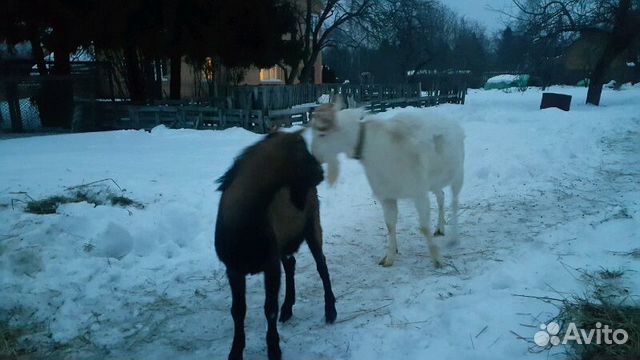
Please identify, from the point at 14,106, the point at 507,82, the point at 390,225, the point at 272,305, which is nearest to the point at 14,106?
the point at 14,106

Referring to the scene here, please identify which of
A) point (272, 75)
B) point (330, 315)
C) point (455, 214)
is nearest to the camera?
point (330, 315)

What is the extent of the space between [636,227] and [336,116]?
392 cm

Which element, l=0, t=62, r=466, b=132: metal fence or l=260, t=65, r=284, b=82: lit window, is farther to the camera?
l=260, t=65, r=284, b=82: lit window

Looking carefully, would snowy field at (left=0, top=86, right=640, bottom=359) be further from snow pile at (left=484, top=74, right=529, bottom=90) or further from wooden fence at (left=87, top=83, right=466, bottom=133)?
snow pile at (left=484, top=74, right=529, bottom=90)

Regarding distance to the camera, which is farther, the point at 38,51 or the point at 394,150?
the point at 38,51

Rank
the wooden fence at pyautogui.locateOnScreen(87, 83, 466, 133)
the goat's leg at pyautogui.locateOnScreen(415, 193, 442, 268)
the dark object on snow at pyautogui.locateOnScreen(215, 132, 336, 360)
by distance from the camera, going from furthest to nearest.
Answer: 1. the wooden fence at pyautogui.locateOnScreen(87, 83, 466, 133)
2. the goat's leg at pyautogui.locateOnScreen(415, 193, 442, 268)
3. the dark object on snow at pyautogui.locateOnScreen(215, 132, 336, 360)

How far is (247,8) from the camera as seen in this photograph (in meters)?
16.9

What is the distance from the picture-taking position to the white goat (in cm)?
440

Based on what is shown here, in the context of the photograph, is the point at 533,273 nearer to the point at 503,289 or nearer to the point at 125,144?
the point at 503,289

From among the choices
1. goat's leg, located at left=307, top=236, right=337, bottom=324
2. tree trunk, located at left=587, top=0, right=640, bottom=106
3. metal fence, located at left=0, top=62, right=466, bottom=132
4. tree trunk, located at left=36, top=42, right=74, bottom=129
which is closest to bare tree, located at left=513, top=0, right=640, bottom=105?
tree trunk, located at left=587, top=0, right=640, bottom=106

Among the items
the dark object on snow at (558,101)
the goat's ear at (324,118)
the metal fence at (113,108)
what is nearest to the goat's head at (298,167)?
the goat's ear at (324,118)

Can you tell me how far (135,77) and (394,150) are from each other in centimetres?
1667

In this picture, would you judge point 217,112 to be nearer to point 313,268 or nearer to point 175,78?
point 175,78

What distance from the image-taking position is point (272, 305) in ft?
11.6
